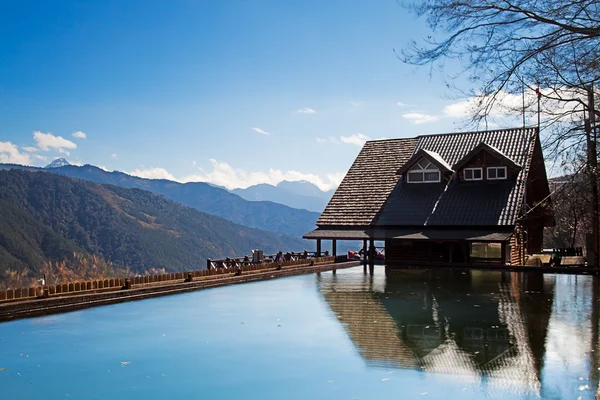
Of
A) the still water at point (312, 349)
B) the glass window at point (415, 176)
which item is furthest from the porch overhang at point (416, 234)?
the still water at point (312, 349)

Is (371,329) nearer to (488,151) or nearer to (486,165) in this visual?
(488,151)

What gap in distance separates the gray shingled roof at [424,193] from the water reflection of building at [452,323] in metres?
5.39

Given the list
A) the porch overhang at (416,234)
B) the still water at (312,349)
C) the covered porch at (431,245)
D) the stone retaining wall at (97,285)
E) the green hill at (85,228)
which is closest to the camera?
the still water at (312,349)

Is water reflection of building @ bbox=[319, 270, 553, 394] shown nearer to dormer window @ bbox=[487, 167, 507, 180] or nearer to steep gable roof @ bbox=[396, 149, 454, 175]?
dormer window @ bbox=[487, 167, 507, 180]

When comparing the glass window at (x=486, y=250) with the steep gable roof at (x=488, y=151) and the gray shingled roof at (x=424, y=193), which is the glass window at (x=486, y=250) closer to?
the gray shingled roof at (x=424, y=193)

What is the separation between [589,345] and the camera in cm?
1028

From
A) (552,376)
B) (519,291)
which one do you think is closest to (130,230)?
(519,291)

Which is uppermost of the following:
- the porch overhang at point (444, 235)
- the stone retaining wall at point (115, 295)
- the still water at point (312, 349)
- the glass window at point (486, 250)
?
the porch overhang at point (444, 235)

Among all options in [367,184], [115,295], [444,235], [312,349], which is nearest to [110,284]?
[115,295]

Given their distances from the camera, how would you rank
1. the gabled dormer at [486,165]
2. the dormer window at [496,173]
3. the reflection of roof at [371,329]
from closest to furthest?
the reflection of roof at [371,329] → the gabled dormer at [486,165] → the dormer window at [496,173]

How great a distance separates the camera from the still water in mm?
8023

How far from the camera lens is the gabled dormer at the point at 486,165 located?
27594 millimetres

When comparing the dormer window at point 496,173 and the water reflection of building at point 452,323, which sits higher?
the dormer window at point 496,173

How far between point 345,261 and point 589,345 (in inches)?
743
